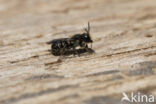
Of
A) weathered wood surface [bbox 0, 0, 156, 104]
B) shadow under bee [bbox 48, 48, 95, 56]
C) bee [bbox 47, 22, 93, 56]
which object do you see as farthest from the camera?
bee [bbox 47, 22, 93, 56]

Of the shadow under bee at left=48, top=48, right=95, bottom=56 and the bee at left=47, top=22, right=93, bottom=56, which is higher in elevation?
the bee at left=47, top=22, right=93, bottom=56

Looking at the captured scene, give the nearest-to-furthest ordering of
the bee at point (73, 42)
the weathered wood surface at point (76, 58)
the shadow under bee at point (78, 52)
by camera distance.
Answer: the weathered wood surface at point (76, 58), the shadow under bee at point (78, 52), the bee at point (73, 42)

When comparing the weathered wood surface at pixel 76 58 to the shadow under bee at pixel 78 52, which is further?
the shadow under bee at pixel 78 52

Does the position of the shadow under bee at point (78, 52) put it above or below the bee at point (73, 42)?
below

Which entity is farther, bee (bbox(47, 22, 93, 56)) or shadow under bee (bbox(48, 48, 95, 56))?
bee (bbox(47, 22, 93, 56))

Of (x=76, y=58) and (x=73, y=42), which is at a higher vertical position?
(x=73, y=42)

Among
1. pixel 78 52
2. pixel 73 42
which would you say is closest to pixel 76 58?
pixel 78 52

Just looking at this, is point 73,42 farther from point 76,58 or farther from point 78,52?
Answer: point 76,58

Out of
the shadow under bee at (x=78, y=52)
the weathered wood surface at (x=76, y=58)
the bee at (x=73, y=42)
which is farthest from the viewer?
the bee at (x=73, y=42)

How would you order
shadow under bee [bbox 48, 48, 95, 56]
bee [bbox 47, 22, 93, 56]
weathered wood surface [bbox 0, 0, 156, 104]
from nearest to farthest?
1. weathered wood surface [bbox 0, 0, 156, 104]
2. shadow under bee [bbox 48, 48, 95, 56]
3. bee [bbox 47, 22, 93, 56]
